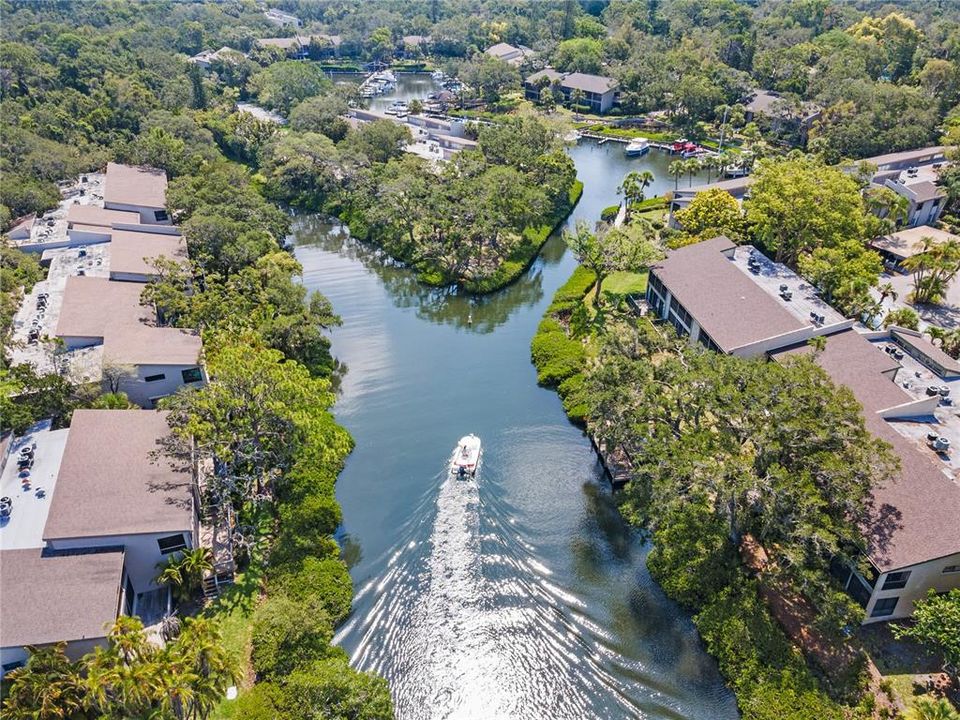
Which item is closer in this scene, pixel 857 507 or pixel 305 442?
pixel 857 507

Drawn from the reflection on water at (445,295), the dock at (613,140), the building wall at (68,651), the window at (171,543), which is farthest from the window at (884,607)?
the dock at (613,140)

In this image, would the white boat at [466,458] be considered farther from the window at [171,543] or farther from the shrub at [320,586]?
the window at [171,543]

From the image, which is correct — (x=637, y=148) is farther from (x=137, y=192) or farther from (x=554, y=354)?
(x=137, y=192)

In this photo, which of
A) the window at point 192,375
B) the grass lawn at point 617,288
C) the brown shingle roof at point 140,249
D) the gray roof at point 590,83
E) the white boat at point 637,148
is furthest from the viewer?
the gray roof at point 590,83

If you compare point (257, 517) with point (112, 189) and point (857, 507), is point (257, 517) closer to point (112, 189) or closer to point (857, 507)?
point (857, 507)

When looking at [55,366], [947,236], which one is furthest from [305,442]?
[947,236]

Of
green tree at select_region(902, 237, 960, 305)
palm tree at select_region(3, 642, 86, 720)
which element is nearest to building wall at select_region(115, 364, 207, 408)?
palm tree at select_region(3, 642, 86, 720)

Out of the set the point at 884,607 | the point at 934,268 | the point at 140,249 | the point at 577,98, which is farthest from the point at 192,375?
the point at 577,98
